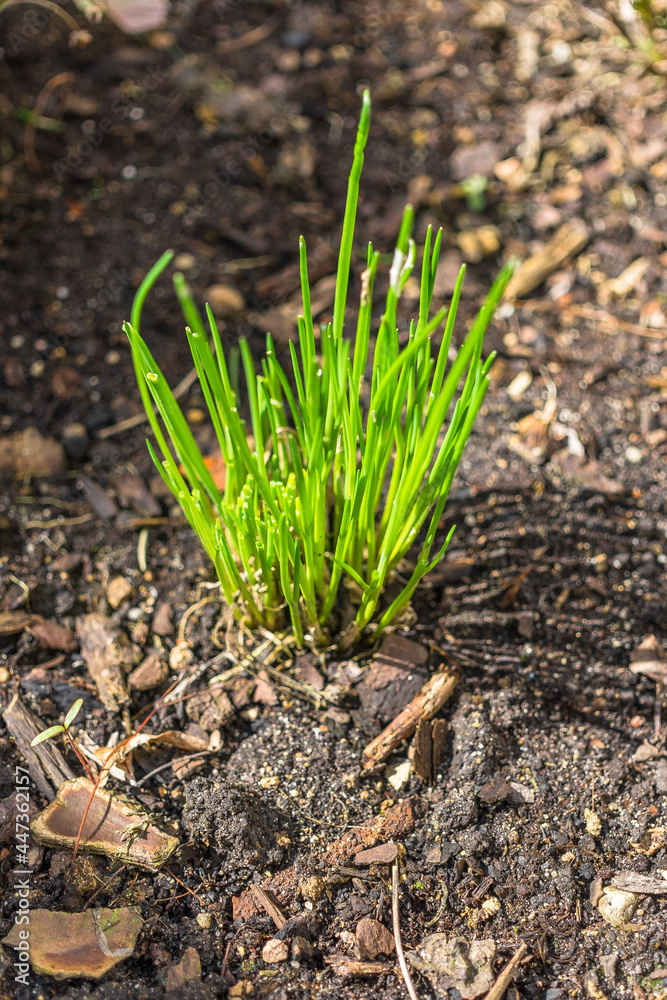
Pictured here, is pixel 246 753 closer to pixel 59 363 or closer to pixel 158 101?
pixel 59 363

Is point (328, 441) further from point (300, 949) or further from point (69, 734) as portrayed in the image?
point (300, 949)

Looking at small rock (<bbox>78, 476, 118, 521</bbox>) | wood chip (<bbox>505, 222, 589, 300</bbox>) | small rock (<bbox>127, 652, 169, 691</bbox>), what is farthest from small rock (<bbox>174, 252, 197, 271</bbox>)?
small rock (<bbox>127, 652, 169, 691</bbox>)

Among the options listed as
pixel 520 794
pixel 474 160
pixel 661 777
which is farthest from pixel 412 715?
pixel 474 160

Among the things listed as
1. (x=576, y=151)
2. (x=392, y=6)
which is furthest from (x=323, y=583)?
(x=392, y=6)

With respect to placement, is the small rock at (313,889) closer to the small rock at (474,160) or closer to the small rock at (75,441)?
the small rock at (75,441)

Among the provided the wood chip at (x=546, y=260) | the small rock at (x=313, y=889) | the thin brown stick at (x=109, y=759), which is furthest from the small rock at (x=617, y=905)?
the wood chip at (x=546, y=260)
